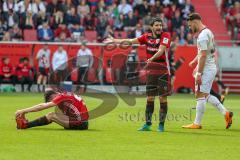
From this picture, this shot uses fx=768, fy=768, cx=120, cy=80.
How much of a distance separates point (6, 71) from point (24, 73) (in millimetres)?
736

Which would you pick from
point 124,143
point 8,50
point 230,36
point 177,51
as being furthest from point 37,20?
point 124,143

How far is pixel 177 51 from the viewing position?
108 ft

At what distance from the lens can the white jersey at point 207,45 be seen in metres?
14.9

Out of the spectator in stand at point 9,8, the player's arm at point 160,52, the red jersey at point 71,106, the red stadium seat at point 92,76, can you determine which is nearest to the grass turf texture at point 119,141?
the red jersey at point 71,106

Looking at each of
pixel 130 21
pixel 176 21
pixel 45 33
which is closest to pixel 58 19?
pixel 45 33

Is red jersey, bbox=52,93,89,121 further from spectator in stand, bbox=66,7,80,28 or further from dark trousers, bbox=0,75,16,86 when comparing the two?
spectator in stand, bbox=66,7,80,28

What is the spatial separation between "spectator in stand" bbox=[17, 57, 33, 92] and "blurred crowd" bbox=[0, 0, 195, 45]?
4.02ft

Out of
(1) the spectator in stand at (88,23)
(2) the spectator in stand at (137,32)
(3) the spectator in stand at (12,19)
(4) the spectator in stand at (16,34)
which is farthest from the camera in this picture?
(1) the spectator in stand at (88,23)

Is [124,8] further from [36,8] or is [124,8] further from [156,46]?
[156,46]

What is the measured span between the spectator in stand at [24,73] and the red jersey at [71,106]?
17091mm

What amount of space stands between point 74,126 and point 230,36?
2228cm

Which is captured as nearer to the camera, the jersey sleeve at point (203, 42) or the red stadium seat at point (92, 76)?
the jersey sleeve at point (203, 42)

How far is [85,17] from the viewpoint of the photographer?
33.6 meters

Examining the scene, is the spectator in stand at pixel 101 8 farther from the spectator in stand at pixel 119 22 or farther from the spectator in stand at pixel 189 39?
the spectator in stand at pixel 189 39
